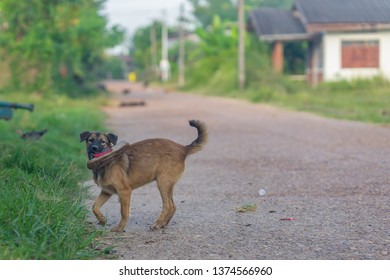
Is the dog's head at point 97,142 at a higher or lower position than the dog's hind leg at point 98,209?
higher

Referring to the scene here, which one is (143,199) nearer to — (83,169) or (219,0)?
(83,169)

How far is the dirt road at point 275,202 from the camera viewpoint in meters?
5.31

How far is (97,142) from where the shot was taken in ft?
20.4

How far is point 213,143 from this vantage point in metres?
13.4

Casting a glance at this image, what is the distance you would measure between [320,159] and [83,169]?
3.49m

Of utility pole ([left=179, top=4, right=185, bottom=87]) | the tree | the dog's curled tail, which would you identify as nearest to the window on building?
the tree

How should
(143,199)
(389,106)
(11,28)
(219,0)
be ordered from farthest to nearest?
(219,0)
(11,28)
(389,106)
(143,199)

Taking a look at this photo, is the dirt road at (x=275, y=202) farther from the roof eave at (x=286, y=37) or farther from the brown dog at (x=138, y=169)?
the roof eave at (x=286, y=37)

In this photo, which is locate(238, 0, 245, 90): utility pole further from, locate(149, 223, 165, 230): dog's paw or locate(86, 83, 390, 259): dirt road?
locate(149, 223, 165, 230): dog's paw

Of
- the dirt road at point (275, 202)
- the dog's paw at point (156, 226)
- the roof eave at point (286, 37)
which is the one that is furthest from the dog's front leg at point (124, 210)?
the roof eave at point (286, 37)

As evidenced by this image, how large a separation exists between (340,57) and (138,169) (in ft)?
90.8

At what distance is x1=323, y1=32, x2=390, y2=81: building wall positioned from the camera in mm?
31641

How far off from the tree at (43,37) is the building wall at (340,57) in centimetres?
1034
